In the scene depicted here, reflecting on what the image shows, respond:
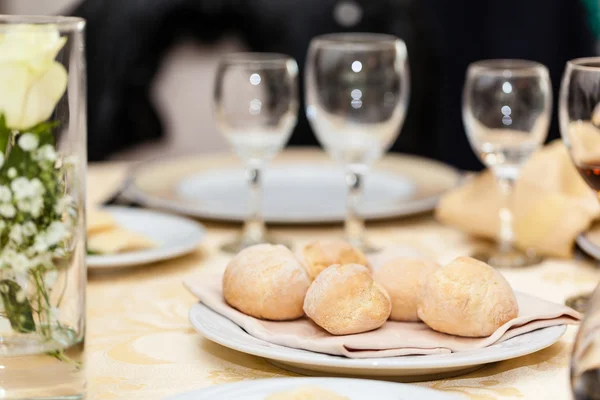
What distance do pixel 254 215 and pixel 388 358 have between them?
0.52 meters

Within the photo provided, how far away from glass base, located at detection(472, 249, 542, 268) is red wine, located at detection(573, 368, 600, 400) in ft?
1.64

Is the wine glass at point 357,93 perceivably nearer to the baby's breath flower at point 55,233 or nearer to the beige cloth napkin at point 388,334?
the beige cloth napkin at point 388,334

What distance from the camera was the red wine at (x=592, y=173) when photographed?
0.77m

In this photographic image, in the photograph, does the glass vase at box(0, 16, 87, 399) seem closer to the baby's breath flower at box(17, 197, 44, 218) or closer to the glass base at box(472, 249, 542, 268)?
the baby's breath flower at box(17, 197, 44, 218)

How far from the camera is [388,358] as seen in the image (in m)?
0.60

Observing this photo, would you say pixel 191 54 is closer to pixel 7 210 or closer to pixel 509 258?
pixel 509 258

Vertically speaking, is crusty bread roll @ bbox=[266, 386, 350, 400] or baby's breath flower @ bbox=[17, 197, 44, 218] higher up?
baby's breath flower @ bbox=[17, 197, 44, 218]

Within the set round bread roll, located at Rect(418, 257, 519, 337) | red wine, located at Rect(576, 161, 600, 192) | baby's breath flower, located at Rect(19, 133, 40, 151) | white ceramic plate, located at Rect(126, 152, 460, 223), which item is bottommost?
white ceramic plate, located at Rect(126, 152, 460, 223)

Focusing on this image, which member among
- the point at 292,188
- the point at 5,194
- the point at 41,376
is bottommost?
the point at 292,188

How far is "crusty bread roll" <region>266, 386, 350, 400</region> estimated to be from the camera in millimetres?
521

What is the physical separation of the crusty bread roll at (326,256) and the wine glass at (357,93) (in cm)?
30

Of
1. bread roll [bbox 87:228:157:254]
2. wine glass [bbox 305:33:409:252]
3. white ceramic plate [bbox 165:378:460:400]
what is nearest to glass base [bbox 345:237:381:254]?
wine glass [bbox 305:33:409:252]

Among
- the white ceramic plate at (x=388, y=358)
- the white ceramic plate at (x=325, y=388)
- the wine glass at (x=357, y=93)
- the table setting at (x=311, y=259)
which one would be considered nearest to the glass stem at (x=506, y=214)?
the table setting at (x=311, y=259)

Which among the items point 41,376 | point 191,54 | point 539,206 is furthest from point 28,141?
point 191,54
